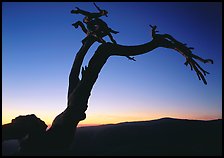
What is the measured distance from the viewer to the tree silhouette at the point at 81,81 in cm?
885

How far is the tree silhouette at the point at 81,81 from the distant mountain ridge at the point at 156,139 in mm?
1016

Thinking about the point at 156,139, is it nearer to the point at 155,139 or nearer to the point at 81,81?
the point at 155,139

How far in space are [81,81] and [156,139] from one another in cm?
460

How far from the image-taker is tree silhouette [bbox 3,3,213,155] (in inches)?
348

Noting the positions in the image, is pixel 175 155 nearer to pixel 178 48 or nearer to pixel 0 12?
pixel 178 48

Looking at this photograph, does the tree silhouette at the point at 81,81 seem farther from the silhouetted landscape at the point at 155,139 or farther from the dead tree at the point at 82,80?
the silhouetted landscape at the point at 155,139

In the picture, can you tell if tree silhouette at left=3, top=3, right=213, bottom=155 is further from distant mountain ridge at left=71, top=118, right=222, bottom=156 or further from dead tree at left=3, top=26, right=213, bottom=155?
distant mountain ridge at left=71, top=118, right=222, bottom=156

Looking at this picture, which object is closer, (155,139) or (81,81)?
(81,81)

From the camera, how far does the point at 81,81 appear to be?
9.59 meters

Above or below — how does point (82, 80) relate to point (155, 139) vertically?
above

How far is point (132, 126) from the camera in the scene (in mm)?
13656

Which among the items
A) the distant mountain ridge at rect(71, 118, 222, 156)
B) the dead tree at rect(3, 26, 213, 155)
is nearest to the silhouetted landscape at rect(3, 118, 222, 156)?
the distant mountain ridge at rect(71, 118, 222, 156)

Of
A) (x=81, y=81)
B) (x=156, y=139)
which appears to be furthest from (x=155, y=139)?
(x=81, y=81)

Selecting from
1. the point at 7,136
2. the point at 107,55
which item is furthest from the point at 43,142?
the point at 107,55
